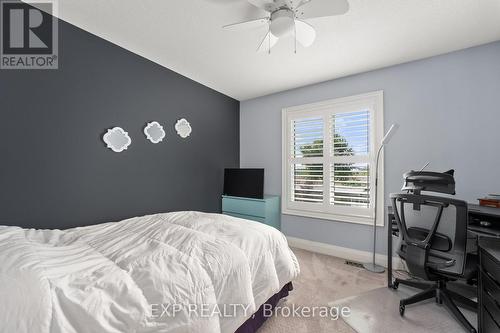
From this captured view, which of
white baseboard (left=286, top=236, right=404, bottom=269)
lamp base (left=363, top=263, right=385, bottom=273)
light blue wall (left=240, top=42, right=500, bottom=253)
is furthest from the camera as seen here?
white baseboard (left=286, top=236, right=404, bottom=269)

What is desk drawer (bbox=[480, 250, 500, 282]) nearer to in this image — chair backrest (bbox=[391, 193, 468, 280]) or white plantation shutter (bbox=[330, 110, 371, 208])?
chair backrest (bbox=[391, 193, 468, 280])

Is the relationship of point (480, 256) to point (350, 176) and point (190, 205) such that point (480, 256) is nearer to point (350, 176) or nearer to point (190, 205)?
point (350, 176)

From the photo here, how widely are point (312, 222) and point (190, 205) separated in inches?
73.5

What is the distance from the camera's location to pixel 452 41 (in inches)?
87.8

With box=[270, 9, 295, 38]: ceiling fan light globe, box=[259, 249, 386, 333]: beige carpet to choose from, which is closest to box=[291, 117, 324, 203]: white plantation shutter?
box=[259, 249, 386, 333]: beige carpet

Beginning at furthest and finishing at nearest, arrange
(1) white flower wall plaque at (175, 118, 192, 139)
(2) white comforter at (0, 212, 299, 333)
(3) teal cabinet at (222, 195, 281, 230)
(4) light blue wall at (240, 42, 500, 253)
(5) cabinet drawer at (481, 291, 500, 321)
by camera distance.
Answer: (3) teal cabinet at (222, 195, 281, 230), (1) white flower wall plaque at (175, 118, 192, 139), (4) light blue wall at (240, 42, 500, 253), (5) cabinet drawer at (481, 291, 500, 321), (2) white comforter at (0, 212, 299, 333)

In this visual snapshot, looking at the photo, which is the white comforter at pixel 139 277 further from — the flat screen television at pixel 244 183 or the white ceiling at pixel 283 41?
the white ceiling at pixel 283 41

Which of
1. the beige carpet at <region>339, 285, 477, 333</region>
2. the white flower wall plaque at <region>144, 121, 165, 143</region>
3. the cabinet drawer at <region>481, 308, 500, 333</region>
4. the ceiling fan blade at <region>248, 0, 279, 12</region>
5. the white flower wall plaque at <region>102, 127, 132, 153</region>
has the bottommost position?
the beige carpet at <region>339, 285, 477, 333</region>

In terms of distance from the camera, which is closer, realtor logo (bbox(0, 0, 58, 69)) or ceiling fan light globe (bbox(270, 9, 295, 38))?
ceiling fan light globe (bbox(270, 9, 295, 38))

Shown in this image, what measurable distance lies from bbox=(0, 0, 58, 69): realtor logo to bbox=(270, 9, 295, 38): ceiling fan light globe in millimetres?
1833

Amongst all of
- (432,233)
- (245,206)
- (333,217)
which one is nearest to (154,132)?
(245,206)

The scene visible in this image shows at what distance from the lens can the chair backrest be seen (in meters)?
1.54

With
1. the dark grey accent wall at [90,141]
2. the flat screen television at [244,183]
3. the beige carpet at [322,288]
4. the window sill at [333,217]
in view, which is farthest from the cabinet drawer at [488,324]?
the dark grey accent wall at [90,141]

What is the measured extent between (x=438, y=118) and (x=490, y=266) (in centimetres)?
178
